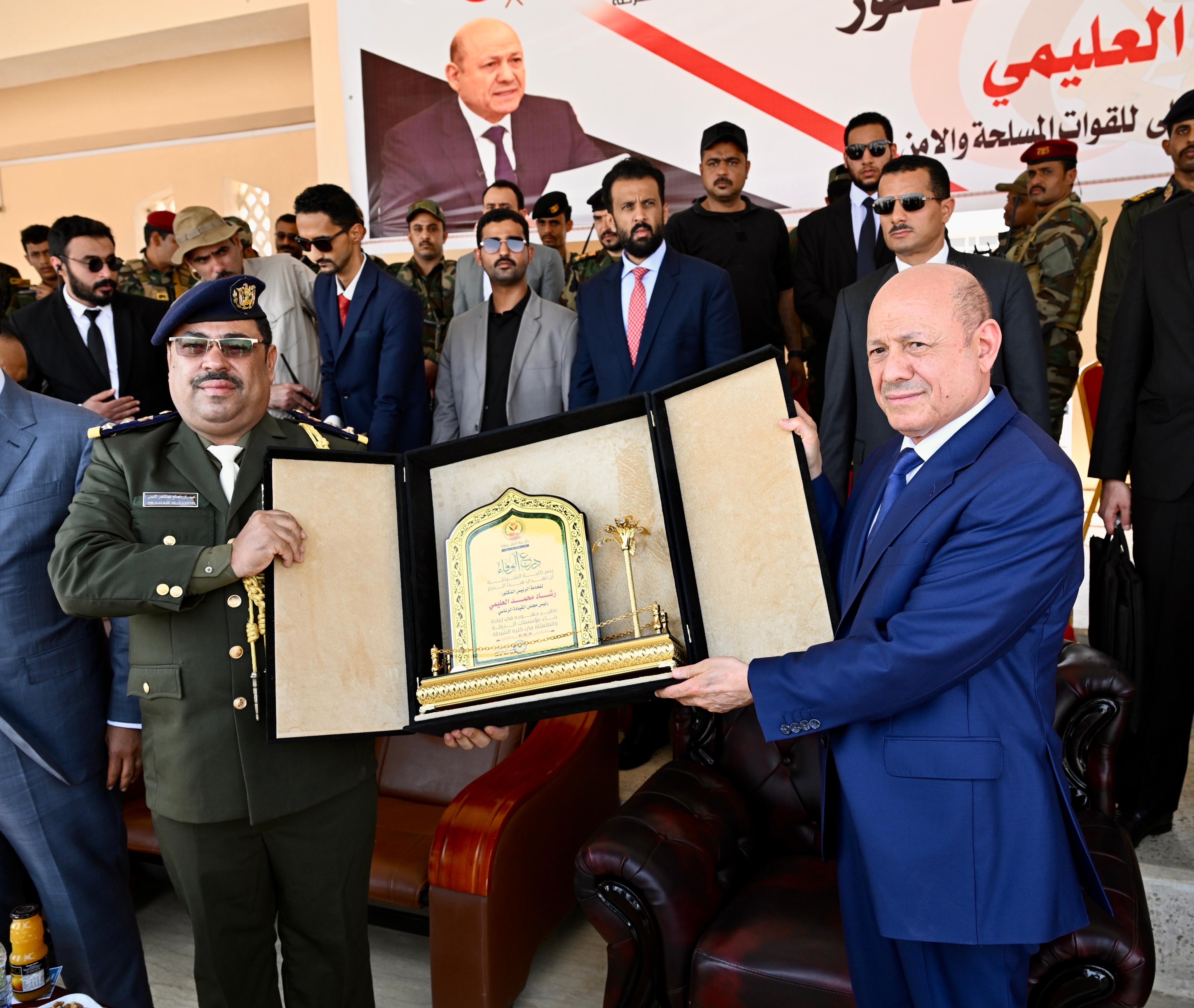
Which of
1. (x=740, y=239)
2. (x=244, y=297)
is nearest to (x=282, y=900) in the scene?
(x=244, y=297)

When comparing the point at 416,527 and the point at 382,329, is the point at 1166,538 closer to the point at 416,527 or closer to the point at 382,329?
the point at 416,527

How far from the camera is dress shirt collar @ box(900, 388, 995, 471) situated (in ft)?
4.90

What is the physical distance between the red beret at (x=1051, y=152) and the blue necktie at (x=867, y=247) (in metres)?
1.11

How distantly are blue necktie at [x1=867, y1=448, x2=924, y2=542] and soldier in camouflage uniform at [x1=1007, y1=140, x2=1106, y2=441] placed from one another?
101 inches

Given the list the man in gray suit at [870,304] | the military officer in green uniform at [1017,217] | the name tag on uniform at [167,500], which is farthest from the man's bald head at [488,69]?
the name tag on uniform at [167,500]

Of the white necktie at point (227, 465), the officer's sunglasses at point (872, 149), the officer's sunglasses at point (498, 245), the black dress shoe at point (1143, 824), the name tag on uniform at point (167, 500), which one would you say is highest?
the officer's sunglasses at point (872, 149)

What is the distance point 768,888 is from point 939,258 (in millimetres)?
1968

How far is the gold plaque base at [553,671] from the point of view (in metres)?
1.63

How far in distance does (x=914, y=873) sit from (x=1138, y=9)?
18.5 ft

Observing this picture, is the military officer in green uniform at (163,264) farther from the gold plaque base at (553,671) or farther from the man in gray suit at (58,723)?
the gold plaque base at (553,671)

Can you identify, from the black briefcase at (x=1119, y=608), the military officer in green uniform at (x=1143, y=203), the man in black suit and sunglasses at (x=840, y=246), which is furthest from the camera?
the man in black suit and sunglasses at (x=840, y=246)

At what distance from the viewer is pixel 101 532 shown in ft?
5.61

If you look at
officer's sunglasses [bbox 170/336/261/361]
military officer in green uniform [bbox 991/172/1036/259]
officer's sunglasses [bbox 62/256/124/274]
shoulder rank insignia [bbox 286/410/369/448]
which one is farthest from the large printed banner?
officer's sunglasses [bbox 170/336/261/361]

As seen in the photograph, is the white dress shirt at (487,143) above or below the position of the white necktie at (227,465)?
above
